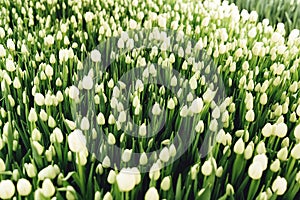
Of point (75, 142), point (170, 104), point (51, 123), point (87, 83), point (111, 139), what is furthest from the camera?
point (87, 83)

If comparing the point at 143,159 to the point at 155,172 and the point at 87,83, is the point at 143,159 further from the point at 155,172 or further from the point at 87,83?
the point at 87,83

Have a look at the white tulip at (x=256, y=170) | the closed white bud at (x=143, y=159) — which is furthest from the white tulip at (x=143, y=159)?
the white tulip at (x=256, y=170)

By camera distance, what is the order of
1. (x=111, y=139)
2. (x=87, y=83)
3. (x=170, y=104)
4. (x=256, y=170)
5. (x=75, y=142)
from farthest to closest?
(x=87, y=83)
(x=170, y=104)
(x=111, y=139)
(x=75, y=142)
(x=256, y=170)

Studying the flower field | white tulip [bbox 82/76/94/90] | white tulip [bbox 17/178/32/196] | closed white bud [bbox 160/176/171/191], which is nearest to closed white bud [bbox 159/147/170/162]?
the flower field

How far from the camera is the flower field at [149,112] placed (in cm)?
139

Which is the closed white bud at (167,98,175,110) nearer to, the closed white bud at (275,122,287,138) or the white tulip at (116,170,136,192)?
the closed white bud at (275,122,287,138)

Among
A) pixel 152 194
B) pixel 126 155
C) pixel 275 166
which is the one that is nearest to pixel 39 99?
pixel 126 155

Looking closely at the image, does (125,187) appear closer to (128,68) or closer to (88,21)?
(128,68)

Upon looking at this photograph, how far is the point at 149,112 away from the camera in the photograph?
1.88 meters

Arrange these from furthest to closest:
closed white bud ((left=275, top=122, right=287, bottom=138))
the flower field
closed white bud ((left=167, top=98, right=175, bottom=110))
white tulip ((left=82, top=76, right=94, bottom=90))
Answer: white tulip ((left=82, top=76, right=94, bottom=90))
closed white bud ((left=167, top=98, right=175, bottom=110))
closed white bud ((left=275, top=122, right=287, bottom=138))
the flower field

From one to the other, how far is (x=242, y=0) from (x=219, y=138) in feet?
10.1

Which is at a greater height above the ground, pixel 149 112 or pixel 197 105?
pixel 197 105

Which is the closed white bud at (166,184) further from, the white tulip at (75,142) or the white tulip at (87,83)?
the white tulip at (87,83)

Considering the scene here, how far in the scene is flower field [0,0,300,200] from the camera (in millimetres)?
1394
